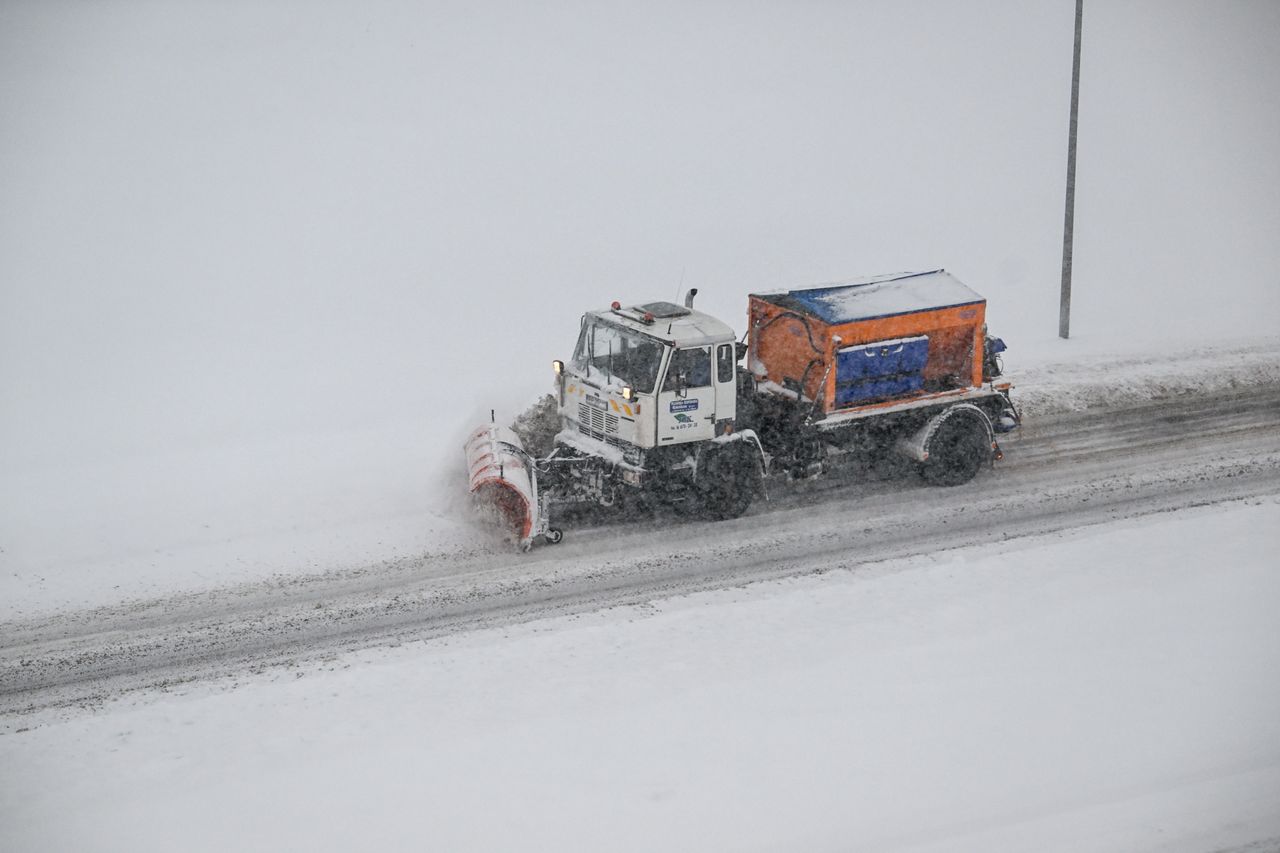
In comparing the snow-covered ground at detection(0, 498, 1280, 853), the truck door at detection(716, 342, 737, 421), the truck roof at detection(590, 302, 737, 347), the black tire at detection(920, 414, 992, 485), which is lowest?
the snow-covered ground at detection(0, 498, 1280, 853)

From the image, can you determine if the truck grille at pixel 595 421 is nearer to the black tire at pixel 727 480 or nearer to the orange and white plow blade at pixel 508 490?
the orange and white plow blade at pixel 508 490

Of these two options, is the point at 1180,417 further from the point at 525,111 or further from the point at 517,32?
the point at 517,32

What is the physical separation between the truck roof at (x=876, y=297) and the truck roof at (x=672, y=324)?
1385mm

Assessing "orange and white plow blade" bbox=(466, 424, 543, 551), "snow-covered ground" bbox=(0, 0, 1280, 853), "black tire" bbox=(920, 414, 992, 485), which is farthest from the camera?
"black tire" bbox=(920, 414, 992, 485)

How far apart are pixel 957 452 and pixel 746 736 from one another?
690cm

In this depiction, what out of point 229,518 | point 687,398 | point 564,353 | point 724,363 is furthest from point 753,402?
point 229,518

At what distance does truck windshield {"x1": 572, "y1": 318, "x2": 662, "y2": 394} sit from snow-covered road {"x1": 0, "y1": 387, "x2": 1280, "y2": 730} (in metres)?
1.98

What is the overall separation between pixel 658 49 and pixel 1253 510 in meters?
26.5

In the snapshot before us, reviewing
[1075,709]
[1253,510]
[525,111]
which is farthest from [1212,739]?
[525,111]

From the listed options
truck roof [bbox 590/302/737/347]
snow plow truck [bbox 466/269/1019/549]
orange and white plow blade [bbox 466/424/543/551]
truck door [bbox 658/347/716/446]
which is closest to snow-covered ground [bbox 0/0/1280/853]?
orange and white plow blade [bbox 466/424/543/551]

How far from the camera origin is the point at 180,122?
104 ft

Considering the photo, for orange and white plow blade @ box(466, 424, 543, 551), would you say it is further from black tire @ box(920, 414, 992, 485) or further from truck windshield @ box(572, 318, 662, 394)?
black tire @ box(920, 414, 992, 485)

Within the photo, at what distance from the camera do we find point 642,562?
14523 millimetres

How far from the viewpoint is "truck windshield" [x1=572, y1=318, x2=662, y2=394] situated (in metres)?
14.6
